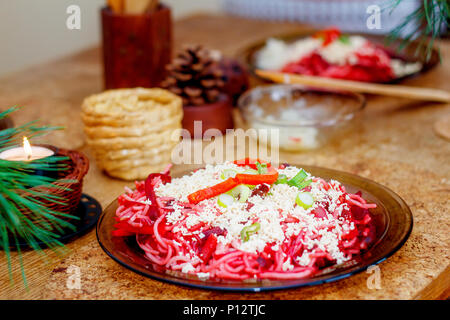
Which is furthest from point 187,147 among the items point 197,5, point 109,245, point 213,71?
point 197,5

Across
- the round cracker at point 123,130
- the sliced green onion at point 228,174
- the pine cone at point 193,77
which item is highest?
the pine cone at point 193,77

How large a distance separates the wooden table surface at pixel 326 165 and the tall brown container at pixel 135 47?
0.74 ft

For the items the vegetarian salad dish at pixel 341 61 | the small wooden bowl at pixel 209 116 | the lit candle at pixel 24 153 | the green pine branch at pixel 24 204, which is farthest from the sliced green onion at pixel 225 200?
the vegetarian salad dish at pixel 341 61

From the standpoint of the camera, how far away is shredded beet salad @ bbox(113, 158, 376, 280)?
105 cm

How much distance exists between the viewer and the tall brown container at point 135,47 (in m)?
1.92

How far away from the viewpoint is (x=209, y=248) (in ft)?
3.54

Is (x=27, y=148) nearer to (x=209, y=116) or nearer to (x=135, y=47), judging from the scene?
(x=209, y=116)

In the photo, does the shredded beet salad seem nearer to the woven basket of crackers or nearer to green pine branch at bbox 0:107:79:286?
green pine branch at bbox 0:107:79:286

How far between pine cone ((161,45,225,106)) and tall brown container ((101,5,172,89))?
0.60ft

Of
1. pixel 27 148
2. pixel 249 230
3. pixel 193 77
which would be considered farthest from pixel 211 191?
pixel 193 77

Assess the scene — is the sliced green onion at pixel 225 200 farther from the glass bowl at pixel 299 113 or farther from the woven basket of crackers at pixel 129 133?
the glass bowl at pixel 299 113

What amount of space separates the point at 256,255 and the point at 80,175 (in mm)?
440
